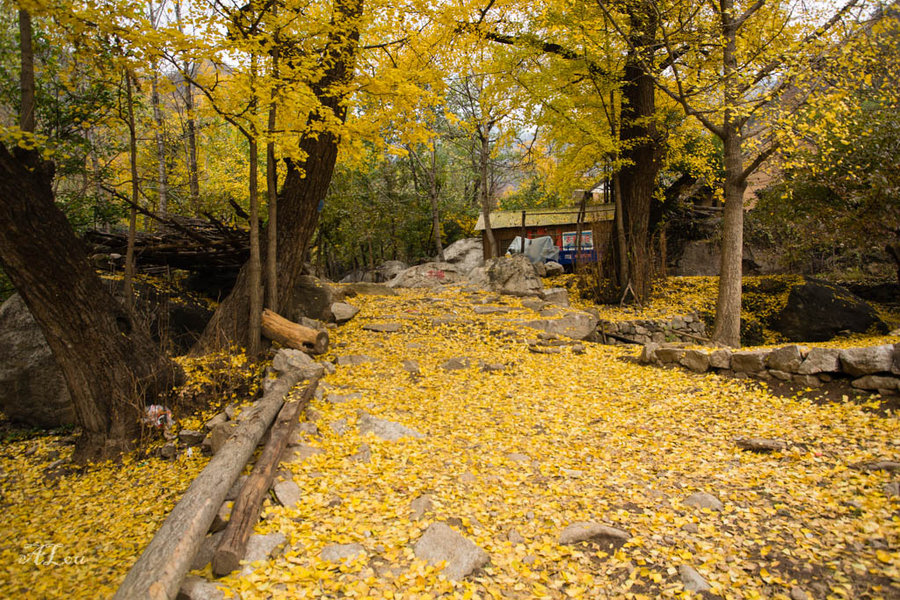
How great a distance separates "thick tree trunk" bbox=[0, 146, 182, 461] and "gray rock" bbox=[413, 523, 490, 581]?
3.30 metres

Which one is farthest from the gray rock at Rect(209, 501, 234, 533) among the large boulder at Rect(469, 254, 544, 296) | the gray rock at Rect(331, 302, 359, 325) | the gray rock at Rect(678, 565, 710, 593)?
the large boulder at Rect(469, 254, 544, 296)

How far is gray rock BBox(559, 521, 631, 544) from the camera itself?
102 inches

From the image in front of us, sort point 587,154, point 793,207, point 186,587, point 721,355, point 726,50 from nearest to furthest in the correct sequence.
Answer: point 186,587 < point 721,355 < point 726,50 < point 793,207 < point 587,154

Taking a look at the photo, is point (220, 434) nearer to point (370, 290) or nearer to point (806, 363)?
point (806, 363)

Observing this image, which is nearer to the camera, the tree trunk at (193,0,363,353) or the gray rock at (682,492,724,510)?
the gray rock at (682,492,724,510)

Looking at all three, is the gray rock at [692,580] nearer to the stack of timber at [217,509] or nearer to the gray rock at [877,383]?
the stack of timber at [217,509]

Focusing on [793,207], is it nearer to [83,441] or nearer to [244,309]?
[244,309]

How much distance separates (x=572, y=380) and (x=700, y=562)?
342 centimetres

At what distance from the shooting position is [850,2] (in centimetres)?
582

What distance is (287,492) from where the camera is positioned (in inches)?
119

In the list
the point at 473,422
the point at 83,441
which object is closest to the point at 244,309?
the point at 83,441

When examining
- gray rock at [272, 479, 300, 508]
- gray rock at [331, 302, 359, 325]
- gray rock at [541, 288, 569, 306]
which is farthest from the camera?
gray rock at [541, 288, 569, 306]

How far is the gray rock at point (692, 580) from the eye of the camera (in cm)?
212

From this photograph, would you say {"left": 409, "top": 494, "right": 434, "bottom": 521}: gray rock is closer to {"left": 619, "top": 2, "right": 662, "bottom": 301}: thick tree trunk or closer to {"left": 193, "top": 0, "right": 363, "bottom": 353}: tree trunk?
{"left": 193, "top": 0, "right": 363, "bottom": 353}: tree trunk
